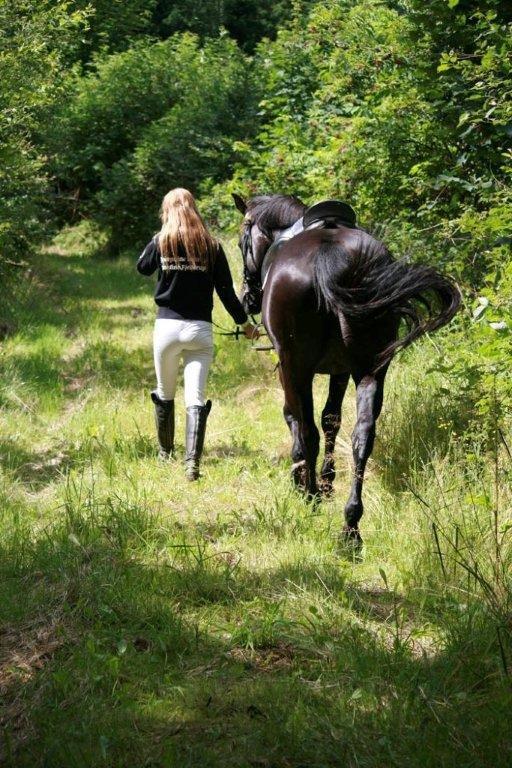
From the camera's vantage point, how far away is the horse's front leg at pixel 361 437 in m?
5.41

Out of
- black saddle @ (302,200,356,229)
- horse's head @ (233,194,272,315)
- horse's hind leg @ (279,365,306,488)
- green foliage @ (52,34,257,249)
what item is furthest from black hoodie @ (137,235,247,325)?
green foliage @ (52,34,257,249)

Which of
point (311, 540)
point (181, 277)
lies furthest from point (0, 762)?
point (181, 277)

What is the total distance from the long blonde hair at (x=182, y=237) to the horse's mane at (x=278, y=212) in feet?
1.58

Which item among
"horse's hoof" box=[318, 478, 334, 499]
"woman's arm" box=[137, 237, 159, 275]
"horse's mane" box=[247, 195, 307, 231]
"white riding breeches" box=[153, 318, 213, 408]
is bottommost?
"horse's hoof" box=[318, 478, 334, 499]

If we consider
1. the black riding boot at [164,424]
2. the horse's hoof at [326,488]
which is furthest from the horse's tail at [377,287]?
the black riding boot at [164,424]

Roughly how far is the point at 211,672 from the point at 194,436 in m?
3.31

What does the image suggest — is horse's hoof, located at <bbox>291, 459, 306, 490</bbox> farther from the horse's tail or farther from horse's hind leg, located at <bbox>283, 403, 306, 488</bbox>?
the horse's tail

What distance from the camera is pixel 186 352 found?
23.9ft

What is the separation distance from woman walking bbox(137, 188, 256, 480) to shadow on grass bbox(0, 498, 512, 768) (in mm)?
2137

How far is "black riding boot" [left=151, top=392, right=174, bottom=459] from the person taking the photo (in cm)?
738

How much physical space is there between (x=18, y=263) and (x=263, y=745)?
1165cm

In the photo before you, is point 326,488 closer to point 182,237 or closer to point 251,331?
point 251,331

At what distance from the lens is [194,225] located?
6.95 m

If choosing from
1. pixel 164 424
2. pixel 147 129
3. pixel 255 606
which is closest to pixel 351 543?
pixel 255 606
